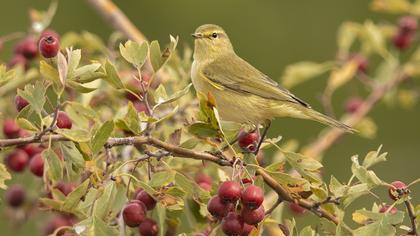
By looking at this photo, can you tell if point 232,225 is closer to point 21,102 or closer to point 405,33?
point 21,102

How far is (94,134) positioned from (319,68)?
2.40 metres

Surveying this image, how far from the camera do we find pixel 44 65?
7.70 feet

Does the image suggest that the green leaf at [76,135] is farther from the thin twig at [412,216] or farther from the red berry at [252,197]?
the thin twig at [412,216]

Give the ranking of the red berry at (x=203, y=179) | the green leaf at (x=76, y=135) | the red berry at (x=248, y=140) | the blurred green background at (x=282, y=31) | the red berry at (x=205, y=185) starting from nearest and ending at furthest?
the green leaf at (x=76, y=135)
the red berry at (x=248, y=140)
the red berry at (x=205, y=185)
the red berry at (x=203, y=179)
the blurred green background at (x=282, y=31)

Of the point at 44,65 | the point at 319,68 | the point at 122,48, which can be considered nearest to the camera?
the point at 44,65

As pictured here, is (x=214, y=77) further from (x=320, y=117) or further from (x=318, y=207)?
(x=318, y=207)

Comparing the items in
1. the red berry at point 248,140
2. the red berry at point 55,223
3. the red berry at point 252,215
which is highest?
the red berry at point 252,215

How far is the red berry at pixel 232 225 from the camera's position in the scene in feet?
7.98

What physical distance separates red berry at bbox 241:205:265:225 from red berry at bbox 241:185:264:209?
2 cm

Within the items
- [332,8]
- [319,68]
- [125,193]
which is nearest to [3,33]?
[332,8]

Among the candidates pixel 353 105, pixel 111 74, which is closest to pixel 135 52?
pixel 111 74

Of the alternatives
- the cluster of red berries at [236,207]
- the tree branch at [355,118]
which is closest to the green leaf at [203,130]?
the cluster of red berries at [236,207]

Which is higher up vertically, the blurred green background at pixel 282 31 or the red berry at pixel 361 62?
the red berry at pixel 361 62

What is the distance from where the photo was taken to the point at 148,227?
2.70m
